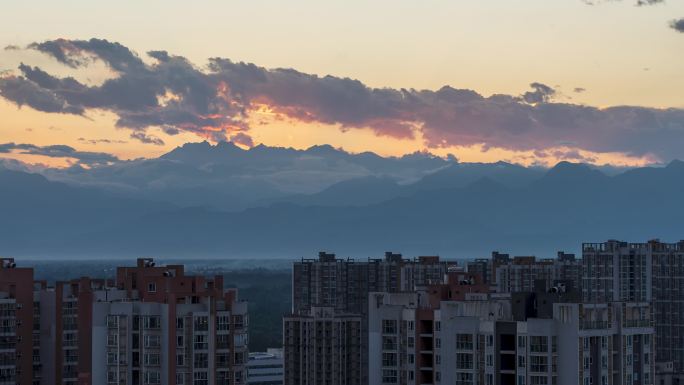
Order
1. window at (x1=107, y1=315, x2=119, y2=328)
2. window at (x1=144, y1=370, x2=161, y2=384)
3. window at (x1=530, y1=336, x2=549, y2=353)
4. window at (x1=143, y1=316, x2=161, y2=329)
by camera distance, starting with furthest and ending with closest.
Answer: window at (x1=107, y1=315, x2=119, y2=328) → window at (x1=143, y1=316, x2=161, y2=329) → window at (x1=144, y1=370, x2=161, y2=384) → window at (x1=530, y1=336, x2=549, y2=353)

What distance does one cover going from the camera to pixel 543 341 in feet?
277

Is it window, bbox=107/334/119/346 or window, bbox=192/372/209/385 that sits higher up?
Answer: window, bbox=107/334/119/346

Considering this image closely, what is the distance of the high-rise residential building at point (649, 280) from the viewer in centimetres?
17612

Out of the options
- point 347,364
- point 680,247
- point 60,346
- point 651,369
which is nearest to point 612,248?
point 680,247

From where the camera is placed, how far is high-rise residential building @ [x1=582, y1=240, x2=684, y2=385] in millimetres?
176125

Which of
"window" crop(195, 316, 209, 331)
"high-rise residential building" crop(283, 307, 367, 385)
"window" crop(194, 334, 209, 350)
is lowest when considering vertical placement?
"high-rise residential building" crop(283, 307, 367, 385)

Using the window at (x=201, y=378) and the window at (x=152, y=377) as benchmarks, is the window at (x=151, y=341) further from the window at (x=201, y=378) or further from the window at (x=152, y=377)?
the window at (x=201, y=378)

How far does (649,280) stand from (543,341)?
98079 millimetres

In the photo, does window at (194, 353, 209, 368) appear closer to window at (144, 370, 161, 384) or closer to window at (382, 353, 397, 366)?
window at (144, 370, 161, 384)

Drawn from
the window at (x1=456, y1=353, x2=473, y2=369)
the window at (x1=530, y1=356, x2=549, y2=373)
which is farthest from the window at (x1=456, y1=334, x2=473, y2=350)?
the window at (x1=530, y1=356, x2=549, y2=373)

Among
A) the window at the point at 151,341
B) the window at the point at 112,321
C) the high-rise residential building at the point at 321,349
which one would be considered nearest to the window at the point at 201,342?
the window at the point at 151,341

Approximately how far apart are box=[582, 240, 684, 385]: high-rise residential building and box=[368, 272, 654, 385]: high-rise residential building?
86.1m

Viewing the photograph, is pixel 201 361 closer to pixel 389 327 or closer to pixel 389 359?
pixel 389 359

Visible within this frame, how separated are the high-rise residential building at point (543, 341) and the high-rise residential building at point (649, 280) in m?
86.1
